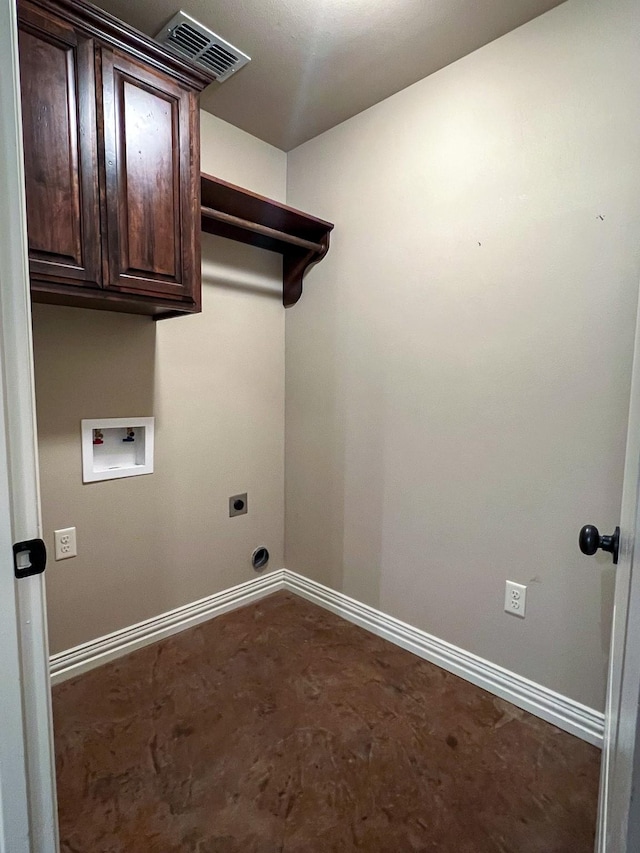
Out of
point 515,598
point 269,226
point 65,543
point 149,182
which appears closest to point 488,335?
point 515,598

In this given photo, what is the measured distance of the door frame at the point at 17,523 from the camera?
0.68 metres

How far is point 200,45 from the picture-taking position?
159 cm

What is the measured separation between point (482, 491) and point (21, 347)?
1565mm

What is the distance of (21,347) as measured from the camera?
710mm

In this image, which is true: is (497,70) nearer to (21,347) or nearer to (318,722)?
(21,347)

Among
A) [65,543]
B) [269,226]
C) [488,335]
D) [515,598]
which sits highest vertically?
[269,226]

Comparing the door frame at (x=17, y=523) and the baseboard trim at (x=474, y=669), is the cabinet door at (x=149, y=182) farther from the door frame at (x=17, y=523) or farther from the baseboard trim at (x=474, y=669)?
the baseboard trim at (x=474, y=669)

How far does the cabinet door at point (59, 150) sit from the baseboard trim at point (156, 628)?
1472 mm

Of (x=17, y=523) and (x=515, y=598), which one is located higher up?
(x=17, y=523)

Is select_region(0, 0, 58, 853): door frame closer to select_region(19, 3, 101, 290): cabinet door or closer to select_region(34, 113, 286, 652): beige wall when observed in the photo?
select_region(19, 3, 101, 290): cabinet door

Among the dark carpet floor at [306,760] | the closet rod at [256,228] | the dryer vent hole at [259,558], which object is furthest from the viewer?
the dryer vent hole at [259,558]

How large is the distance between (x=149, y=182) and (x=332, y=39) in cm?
86

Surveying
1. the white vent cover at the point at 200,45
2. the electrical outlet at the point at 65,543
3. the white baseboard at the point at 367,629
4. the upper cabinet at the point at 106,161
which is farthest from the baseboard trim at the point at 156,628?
Answer: the white vent cover at the point at 200,45

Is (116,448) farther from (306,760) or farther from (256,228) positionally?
(306,760)
